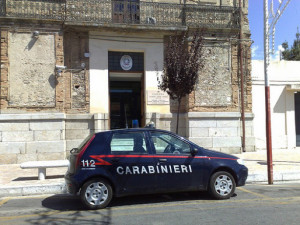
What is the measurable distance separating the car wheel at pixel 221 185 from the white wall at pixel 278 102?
8.64 meters

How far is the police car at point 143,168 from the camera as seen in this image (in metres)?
5.58

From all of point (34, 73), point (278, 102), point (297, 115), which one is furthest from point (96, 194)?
point (297, 115)

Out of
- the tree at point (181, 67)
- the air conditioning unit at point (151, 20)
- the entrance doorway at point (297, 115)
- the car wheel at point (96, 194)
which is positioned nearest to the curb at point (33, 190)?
the car wheel at point (96, 194)

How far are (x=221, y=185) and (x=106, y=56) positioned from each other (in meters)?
8.33

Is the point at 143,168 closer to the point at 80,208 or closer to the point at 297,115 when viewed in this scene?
the point at 80,208

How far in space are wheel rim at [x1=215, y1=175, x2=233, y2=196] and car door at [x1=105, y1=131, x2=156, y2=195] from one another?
1404 millimetres

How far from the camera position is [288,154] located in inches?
495

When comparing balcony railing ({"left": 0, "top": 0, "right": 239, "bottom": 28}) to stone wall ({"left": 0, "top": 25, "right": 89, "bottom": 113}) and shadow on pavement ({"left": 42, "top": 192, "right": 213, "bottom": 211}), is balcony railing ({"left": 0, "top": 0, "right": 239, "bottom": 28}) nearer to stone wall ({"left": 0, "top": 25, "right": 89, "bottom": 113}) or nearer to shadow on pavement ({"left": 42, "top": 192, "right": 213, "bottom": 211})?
stone wall ({"left": 0, "top": 25, "right": 89, "bottom": 113})

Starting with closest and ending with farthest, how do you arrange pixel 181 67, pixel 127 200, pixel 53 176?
pixel 127 200 → pixel 53 176 → pixel 181 67

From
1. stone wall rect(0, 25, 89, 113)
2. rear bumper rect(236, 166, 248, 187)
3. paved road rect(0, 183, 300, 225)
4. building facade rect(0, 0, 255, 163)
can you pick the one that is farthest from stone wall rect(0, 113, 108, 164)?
rear bumper rect(236, 166, 248, 187)

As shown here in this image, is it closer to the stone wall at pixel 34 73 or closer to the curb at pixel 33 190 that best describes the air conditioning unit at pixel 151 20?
the stone wall at pixel 34 73

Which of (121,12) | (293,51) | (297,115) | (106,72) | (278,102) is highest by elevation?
(293,51)

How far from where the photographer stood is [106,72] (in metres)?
12.5

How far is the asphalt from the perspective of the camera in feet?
23.4
